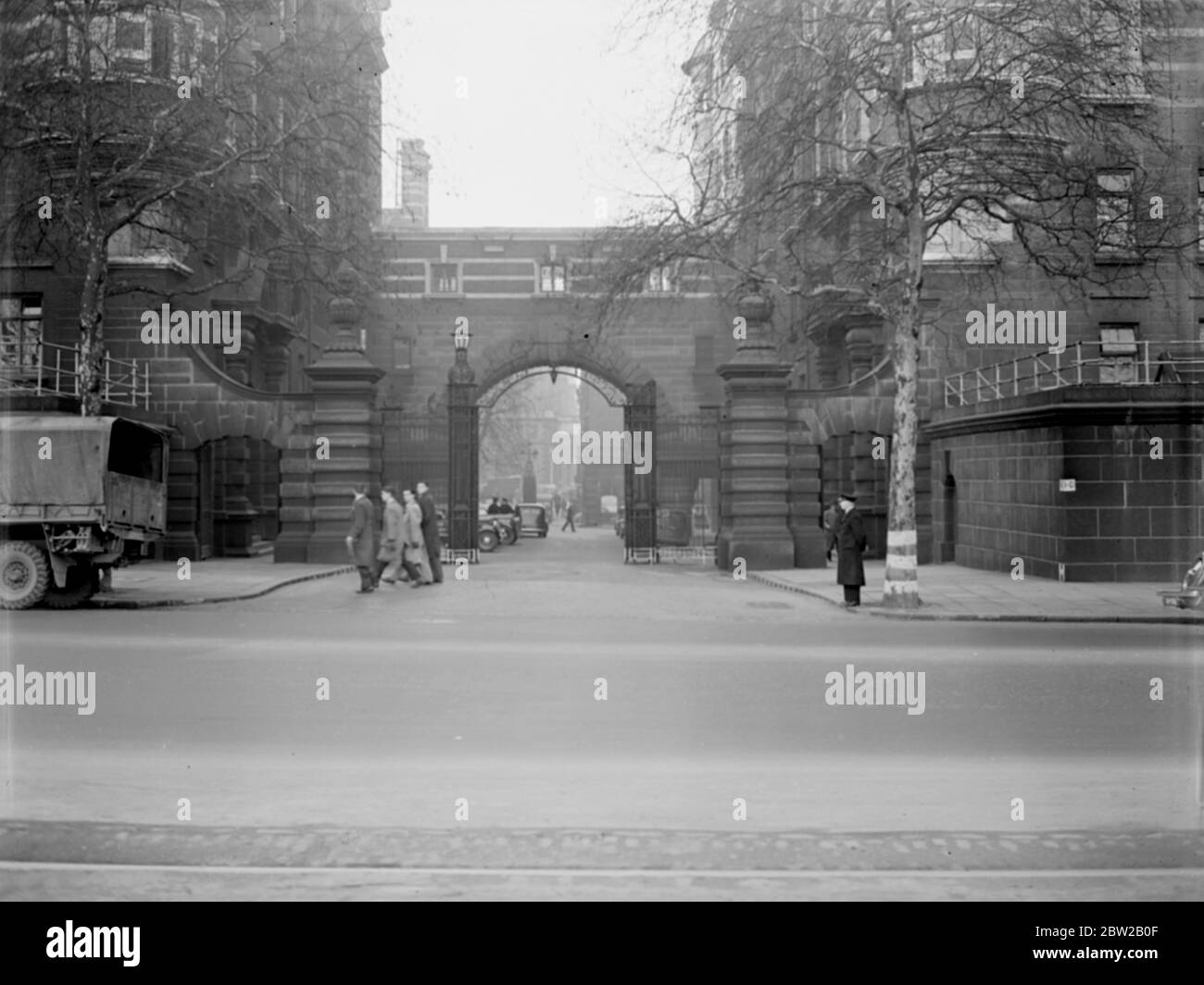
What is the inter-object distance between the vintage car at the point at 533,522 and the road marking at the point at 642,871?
46.0 metres

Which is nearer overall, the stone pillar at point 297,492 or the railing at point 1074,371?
the stone pillar at point 297,492

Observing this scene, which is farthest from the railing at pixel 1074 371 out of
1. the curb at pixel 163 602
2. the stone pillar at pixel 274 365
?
the stone pillar at pixel 274 365

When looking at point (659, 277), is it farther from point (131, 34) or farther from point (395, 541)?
point (131, 34)

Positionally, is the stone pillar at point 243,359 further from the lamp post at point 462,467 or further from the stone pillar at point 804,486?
the stone pillar at point 804,486

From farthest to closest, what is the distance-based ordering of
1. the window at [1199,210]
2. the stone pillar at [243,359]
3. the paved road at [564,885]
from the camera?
the stone pillar at [243,359]
the window at [1199,210]
the paved road at [564,885]

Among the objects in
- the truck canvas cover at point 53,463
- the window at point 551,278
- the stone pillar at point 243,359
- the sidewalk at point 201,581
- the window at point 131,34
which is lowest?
the sidewalk at point 201,581

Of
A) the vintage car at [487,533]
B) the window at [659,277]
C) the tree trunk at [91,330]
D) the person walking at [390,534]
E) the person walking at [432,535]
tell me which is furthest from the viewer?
the vintage car at [487,533]

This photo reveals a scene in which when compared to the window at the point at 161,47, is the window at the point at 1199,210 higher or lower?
lower

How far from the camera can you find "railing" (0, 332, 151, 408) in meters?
28.6

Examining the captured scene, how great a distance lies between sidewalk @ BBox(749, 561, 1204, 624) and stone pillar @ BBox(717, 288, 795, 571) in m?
1.46

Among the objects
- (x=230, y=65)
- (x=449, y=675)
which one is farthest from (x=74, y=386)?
(x=449, y=675)

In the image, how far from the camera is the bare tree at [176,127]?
2172 cm
